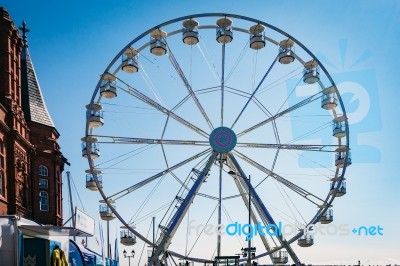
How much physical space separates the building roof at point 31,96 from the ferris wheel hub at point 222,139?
48.3ft

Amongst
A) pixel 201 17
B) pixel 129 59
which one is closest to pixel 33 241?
A: pixel 129 59

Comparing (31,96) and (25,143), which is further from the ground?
(31,96)

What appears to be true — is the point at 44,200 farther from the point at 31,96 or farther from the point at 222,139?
the point at 222,139

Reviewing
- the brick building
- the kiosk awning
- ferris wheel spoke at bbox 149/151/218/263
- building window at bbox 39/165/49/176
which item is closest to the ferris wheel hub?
ferris wheel spoke at bbox 149/151/218/263

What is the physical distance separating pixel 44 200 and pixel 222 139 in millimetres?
15135

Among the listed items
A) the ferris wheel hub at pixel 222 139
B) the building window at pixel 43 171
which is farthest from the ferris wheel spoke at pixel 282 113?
the building window at pixel 43 171

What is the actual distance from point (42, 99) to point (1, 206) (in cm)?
1317

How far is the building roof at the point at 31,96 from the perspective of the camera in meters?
41.1

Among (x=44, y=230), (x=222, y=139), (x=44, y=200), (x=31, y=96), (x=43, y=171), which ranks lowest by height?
(x=44, y=230)

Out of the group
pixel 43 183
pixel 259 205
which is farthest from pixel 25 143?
pixel 259 205

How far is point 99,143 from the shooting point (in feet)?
107

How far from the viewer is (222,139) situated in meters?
31.8

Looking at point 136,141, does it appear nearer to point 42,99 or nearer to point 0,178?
point 0,178

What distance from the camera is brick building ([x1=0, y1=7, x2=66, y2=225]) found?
34.1m
